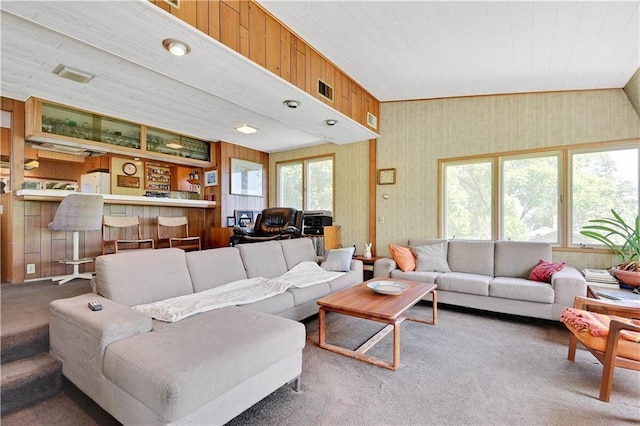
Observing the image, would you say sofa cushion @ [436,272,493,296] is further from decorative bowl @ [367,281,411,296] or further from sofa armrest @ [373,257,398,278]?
decorative bowl @ [367,281,411,296]

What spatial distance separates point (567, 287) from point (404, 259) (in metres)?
1.65

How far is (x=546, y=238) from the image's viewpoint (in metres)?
3.78

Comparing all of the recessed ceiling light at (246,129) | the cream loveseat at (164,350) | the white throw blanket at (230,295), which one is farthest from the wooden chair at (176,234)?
the cream loveseat at (164,350)

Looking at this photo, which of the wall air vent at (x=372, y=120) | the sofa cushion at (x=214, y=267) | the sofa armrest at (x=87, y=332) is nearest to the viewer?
the sofa armrest at (x=87, y=332)

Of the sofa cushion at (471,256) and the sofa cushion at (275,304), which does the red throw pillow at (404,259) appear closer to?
the sofa cushion at (471,256)

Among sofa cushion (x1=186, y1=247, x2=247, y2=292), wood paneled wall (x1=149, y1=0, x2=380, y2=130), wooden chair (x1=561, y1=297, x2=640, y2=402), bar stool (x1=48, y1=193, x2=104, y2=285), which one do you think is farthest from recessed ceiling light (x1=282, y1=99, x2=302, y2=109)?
wooden chair (x1=561, y1=297, x2=640, y2=402)

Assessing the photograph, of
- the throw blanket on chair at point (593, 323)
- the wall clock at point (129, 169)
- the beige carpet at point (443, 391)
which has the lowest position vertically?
the beige carpet at point (443, 391)

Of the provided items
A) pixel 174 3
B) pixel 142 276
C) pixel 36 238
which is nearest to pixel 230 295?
pixel 142 276

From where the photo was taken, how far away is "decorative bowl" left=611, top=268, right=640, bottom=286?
9.07ft

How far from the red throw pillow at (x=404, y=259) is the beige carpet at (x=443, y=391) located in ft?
4.05

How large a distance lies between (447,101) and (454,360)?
140 inches

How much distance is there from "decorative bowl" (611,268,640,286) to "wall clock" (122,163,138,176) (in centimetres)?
805

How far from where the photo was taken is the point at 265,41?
2.58 meters

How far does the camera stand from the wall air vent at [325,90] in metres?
3.34
